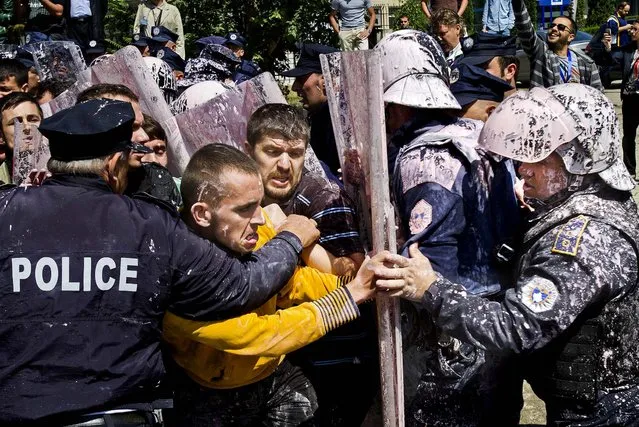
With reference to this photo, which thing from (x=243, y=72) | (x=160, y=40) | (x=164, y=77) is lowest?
(x=243, y=72)

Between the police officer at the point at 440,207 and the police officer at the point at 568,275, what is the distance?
0.20 metres

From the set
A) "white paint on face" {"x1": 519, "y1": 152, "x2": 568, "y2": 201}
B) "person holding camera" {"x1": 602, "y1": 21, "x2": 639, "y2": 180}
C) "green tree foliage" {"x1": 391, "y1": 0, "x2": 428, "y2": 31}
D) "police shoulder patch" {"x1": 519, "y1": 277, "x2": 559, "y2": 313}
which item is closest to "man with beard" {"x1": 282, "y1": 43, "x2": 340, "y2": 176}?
"white paint on face" {"x1": 519, "y1": 152, "x2": 568, "y2": 201}

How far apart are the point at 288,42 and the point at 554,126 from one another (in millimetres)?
13372

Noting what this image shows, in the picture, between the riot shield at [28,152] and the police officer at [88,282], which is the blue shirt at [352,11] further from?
the police officer at [88,282]

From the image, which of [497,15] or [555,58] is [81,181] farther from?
[497,15]

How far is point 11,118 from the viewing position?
4898 millimetres

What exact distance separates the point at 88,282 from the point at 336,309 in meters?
0.87

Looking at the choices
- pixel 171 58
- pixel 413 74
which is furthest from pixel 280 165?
pixel 171 58

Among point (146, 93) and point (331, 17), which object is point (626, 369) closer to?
point (146, 93)

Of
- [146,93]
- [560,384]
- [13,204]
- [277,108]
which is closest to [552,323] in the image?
[560,384]

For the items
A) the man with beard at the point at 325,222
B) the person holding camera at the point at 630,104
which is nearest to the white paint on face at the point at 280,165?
the man with beard at the point at 325,222

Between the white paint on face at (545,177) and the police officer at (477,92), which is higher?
the police officer at (477,92)

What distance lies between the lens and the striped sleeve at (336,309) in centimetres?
302

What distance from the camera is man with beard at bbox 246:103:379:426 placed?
3465 mm
